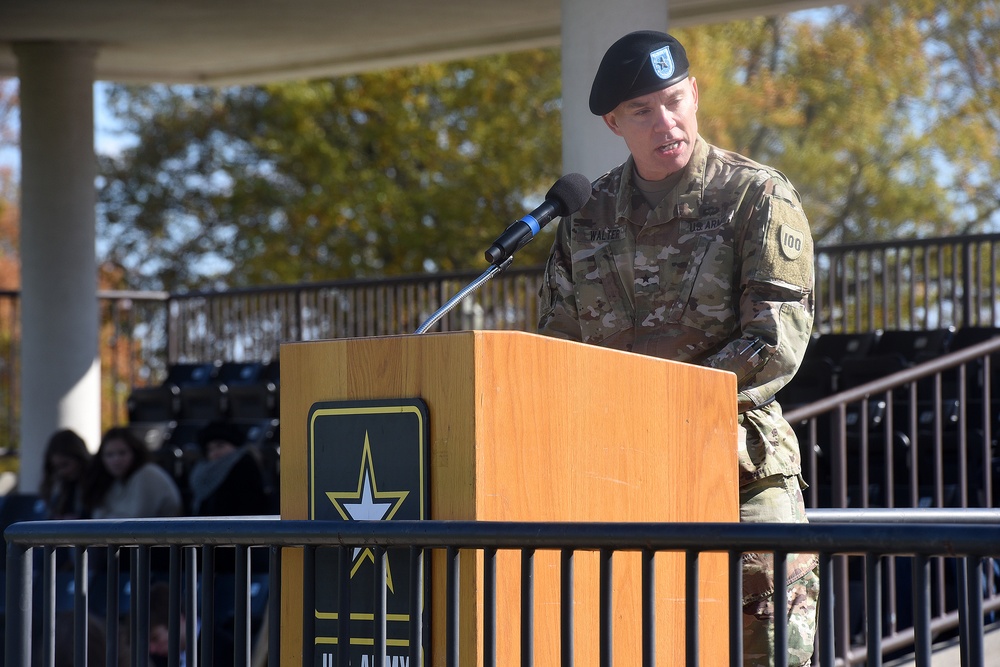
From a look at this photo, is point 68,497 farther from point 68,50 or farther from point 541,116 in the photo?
point 541,116

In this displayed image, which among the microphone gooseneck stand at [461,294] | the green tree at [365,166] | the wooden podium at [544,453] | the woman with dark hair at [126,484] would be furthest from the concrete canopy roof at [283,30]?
the green tree at [365,166]

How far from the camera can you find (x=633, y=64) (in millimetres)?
3062

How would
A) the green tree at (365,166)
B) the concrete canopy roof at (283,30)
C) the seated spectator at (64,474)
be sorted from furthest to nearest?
the green tree at (365,166)
the concrete canopy roof at (283,30)
the seated spectator at (64,474)

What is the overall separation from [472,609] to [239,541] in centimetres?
49

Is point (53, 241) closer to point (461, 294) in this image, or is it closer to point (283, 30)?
point (283, 30)

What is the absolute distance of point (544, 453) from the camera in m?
2.28

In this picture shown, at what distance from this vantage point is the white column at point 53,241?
11.7 metres

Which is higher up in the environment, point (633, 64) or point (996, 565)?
point (633, 64)

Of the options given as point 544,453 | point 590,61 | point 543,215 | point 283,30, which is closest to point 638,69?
point 543,215

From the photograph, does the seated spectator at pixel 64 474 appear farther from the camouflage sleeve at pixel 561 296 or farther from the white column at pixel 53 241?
the camouflage sleeve at pixel 561 296

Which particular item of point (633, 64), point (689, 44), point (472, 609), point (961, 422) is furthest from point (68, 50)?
point (689, 44)

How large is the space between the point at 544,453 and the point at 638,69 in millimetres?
1117

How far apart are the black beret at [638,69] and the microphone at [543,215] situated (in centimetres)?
23

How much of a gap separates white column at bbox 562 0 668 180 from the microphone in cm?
397
